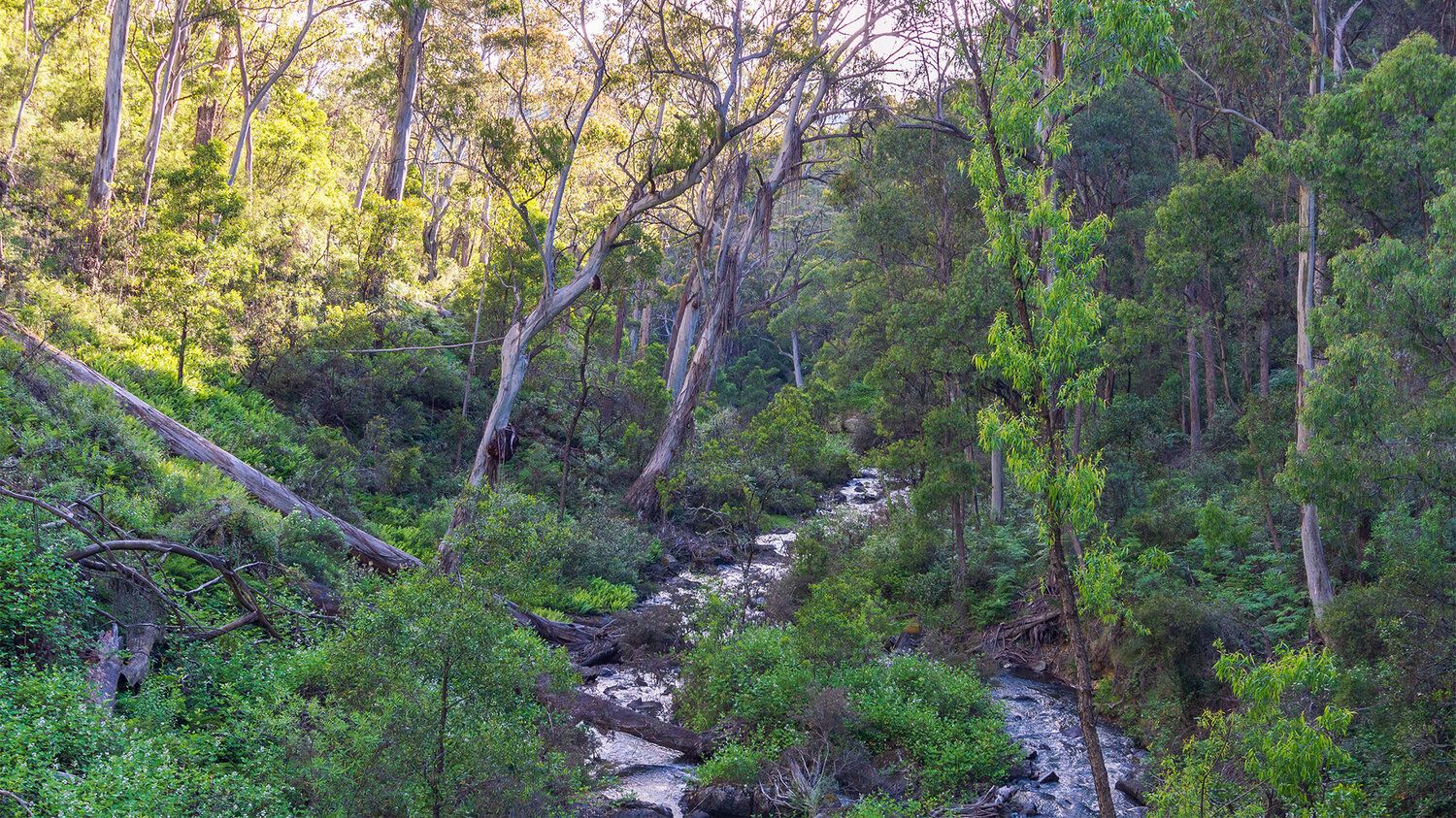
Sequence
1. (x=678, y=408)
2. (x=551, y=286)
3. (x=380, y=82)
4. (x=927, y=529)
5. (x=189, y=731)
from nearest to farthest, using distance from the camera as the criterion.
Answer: (x=189, y=731), (x=551, y=286), (x=927, y=529), (x=678, y=408), (x=380, y=82)

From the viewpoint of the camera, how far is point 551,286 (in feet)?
56.1

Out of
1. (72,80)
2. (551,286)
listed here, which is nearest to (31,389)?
(551,286)

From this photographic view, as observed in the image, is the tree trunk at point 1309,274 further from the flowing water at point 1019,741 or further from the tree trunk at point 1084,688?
the tree trunk at point 1084,688

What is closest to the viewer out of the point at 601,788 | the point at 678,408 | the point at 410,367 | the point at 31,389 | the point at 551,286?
the point at 601,788

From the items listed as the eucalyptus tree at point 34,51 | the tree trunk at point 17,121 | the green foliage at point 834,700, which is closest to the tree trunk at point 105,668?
the green foliage at point 834,700

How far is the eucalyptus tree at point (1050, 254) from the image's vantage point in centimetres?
758

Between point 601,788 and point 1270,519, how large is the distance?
11.9 m

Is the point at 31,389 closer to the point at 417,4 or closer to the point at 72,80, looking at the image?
the point at 417,4

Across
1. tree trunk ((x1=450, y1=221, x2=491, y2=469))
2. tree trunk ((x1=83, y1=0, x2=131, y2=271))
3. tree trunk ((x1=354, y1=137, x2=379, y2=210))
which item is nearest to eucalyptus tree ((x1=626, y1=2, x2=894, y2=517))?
tree trunk ((x1=450, y1=221, x2=491, y2=469))

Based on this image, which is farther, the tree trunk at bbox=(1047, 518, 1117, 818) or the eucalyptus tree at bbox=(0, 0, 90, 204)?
the eucalyptus tree at bbox=(0, 0, 90, 204)

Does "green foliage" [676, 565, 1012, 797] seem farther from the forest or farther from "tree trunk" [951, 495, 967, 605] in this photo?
"tree trunk" [951, 495, 967, 605]

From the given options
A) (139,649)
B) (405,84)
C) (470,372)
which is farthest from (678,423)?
(139,649)

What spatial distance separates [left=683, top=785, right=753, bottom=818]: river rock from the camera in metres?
10.0

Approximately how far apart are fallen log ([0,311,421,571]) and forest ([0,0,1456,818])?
0.26 ft
